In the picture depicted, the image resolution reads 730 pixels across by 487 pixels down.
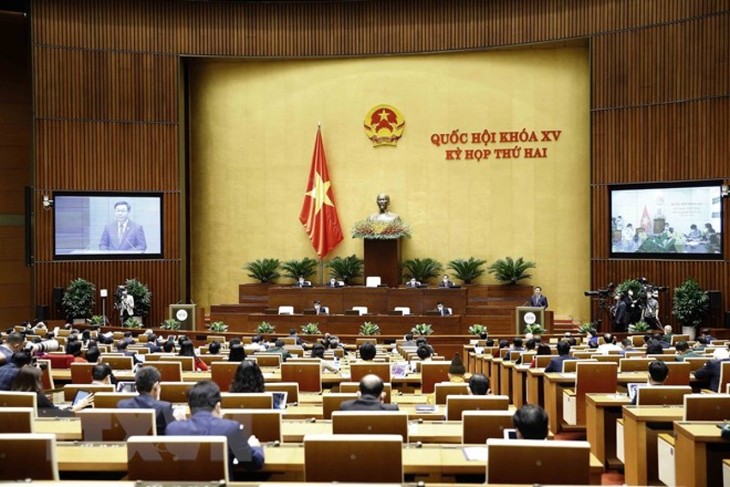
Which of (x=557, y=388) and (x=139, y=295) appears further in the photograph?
(x=139, y=295)

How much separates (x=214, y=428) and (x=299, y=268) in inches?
671

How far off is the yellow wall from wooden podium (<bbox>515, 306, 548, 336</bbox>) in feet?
14.2

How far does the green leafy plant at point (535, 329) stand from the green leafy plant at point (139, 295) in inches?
361

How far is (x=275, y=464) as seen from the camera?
13.8 feet

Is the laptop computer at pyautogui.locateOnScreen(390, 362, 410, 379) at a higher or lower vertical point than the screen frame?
lower

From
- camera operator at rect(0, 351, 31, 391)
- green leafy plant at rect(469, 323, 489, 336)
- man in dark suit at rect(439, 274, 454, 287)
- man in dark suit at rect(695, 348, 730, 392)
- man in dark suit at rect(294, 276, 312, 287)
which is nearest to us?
camera operator at rect(0, 351, 31, 391)

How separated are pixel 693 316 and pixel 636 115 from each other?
4771 millimetres

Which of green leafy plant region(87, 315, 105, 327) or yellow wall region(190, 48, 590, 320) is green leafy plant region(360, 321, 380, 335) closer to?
yellow wall region(190, 48, 590, 320)

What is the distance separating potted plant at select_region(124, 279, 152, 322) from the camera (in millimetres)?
19938

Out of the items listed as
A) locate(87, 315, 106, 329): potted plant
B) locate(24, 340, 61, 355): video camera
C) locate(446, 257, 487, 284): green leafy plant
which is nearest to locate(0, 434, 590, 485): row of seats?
locate(24, 340, 61, 355): video camera

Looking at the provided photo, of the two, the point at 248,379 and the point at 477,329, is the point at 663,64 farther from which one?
the point at 248,379

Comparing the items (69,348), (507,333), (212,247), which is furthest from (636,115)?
(69,348)

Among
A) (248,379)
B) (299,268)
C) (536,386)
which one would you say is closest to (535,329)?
(299,268)

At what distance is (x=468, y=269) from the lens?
20438mm
